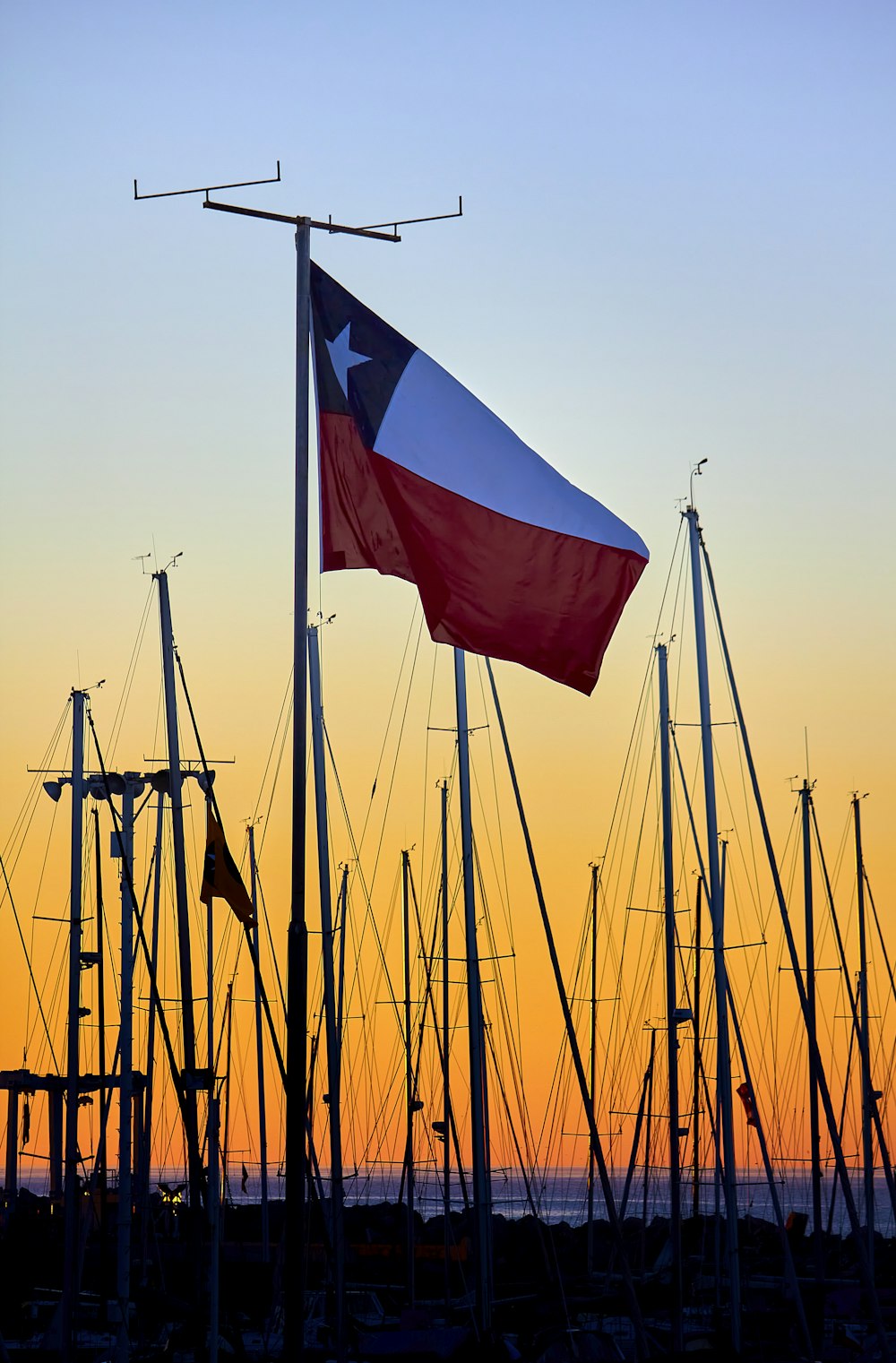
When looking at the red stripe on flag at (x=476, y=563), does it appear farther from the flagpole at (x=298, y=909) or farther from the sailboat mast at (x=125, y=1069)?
the sailboat mast at (x=125, y=1069)

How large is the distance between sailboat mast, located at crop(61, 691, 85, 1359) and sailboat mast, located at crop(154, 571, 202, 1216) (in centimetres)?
451

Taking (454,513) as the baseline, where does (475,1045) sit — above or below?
below

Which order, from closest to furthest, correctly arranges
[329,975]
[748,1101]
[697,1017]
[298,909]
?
[298,909] → [329,975] → [748,1101] → [697,1017]

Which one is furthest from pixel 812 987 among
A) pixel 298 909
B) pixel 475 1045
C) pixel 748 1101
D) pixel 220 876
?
pixel 298 909

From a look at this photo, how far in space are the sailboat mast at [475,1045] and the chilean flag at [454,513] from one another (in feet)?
36.2

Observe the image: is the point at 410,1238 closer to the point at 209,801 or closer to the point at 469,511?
the point at 209,801

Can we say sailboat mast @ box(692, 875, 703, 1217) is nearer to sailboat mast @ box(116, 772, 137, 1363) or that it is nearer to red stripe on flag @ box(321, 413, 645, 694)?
sailboat mast @ box(116, 772, 137, 1363)

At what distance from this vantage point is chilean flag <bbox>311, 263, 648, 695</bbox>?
17359 millimetres

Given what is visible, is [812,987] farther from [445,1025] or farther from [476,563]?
[476,563]

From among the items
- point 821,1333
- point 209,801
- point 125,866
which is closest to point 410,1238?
point 821,1333

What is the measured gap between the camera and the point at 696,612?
110 feet

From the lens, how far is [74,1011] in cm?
3269

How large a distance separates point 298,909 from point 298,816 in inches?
30.3

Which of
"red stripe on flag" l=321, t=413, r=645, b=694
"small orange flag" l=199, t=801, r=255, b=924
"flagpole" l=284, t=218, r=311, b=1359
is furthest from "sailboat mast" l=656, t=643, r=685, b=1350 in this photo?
"flagpole" l=284, t=218, r=311, b=1359
